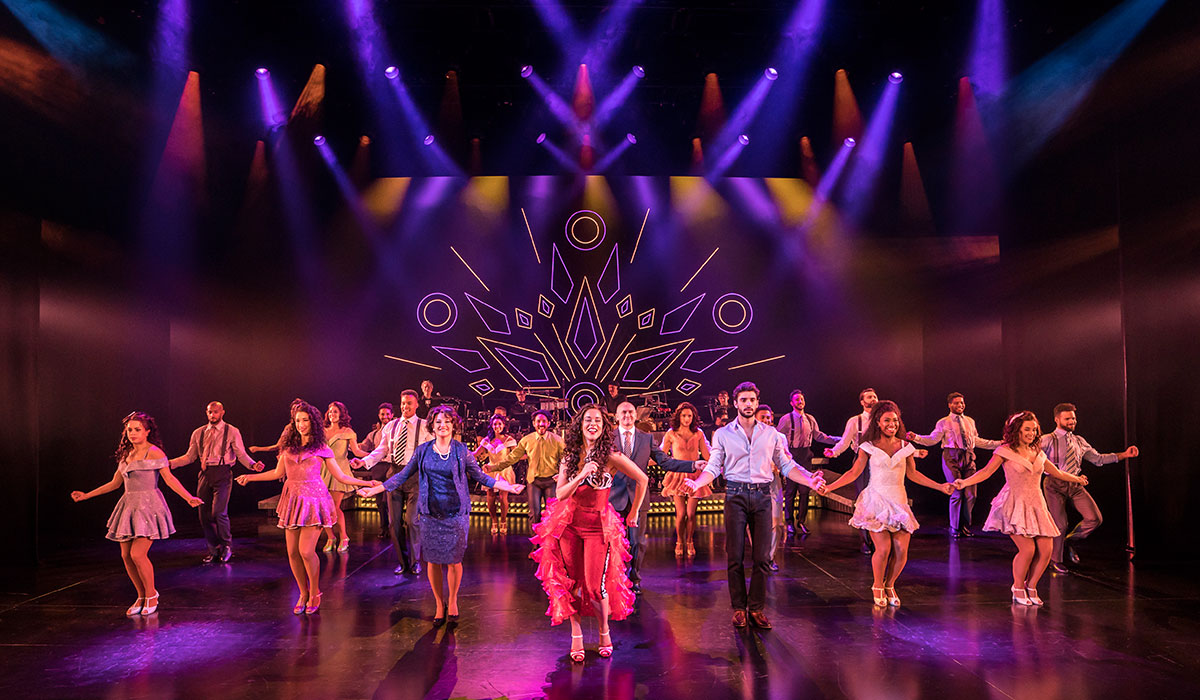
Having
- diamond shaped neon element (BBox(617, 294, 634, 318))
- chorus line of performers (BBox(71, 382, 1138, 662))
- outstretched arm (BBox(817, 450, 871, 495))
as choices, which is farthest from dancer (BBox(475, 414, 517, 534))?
diamond shaped neon element (BBox(617, 294, 634, 318))

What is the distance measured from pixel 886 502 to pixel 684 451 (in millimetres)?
2354

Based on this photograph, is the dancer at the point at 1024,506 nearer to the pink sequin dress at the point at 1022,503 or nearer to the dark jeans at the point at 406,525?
the pink sequin dress at the point at 1022,503

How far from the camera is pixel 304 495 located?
5.63 m

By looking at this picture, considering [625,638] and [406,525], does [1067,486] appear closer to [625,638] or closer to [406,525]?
[625,638]

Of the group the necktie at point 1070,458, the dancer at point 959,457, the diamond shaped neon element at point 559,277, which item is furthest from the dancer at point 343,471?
the necktie at point 1070,458

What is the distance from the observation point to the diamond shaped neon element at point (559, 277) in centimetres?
1380

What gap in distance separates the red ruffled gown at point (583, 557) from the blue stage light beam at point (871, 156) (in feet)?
31.5

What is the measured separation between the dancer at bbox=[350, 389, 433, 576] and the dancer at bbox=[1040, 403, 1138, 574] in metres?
6.14

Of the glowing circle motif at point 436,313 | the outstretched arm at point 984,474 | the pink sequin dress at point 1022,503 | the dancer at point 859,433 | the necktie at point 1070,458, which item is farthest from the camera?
the glowing circle motif at point 436,313

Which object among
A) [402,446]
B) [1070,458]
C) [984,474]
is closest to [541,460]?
[402,446]

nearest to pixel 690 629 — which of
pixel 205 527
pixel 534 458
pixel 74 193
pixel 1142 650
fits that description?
pixel 1142 650

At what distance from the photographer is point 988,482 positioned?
1023 centimetres

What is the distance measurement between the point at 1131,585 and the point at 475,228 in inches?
442

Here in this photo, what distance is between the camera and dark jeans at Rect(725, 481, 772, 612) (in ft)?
17.1
